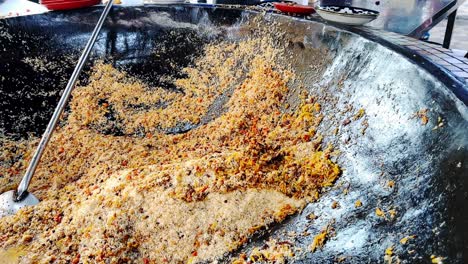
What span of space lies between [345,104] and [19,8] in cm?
311

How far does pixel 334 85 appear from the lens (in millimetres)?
2068

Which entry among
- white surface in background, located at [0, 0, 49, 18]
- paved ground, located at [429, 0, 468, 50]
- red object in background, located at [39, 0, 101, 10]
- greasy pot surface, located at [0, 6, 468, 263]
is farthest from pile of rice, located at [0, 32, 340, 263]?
paved ground, located at [429, 0, 468, 50]

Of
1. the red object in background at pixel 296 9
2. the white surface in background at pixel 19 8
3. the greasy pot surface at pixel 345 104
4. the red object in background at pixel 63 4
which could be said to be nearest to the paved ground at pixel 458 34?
the red object in background at pixel 296 9

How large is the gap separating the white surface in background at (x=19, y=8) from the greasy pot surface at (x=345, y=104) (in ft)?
0.46

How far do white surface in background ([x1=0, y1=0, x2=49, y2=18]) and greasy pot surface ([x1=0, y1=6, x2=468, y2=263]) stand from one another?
0.14m

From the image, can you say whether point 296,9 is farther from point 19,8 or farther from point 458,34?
point 458,34

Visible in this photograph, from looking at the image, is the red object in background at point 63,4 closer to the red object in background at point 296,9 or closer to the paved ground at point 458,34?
the red object in background at point 296,9

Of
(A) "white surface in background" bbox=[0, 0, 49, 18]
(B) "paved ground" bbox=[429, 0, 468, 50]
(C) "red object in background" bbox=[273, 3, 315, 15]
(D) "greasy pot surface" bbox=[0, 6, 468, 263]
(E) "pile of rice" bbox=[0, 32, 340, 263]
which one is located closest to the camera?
(D) "greasy pot surface" bbox=[0, 6, 468, 263]

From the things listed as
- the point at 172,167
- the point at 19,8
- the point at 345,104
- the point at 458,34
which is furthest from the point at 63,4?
the point at 458,34

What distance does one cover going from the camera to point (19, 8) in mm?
3211

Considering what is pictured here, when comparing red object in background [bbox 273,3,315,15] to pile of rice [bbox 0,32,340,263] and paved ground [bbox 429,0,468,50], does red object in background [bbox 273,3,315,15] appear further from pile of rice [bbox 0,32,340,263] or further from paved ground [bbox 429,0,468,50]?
paved ground [bbox 429,0,468,50]

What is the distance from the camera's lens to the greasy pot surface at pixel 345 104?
112cm

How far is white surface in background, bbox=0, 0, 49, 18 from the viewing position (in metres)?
2.69

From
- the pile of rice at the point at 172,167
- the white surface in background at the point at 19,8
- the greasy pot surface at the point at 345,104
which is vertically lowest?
the pile of rice at the point at 172,167
